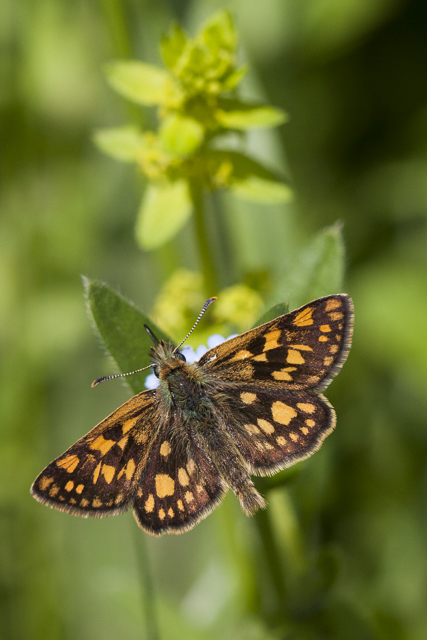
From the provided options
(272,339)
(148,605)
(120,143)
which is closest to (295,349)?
(272,339)

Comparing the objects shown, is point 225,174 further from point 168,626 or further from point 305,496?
point 168,626

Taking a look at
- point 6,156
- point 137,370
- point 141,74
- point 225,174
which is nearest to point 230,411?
point 137,370

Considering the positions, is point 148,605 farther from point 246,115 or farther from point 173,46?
Result: point 173,46

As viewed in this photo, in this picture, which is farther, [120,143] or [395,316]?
[395,316]

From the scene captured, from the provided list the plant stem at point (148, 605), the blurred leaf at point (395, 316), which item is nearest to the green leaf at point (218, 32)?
the blurred leaf at point (395, 316)

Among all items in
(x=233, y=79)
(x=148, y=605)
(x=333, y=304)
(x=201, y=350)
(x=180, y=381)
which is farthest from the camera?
(x=148, y=605)

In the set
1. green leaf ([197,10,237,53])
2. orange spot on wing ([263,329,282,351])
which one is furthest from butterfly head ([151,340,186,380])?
green leaf ([197,10,237,53])
